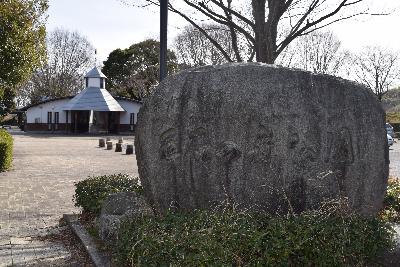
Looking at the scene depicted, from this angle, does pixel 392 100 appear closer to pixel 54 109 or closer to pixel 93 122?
pixel 93 122

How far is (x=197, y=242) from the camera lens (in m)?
4.41

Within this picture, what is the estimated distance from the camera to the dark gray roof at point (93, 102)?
44.2 meters

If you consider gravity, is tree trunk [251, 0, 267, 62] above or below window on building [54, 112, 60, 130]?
above

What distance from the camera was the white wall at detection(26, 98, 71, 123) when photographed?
47.4m

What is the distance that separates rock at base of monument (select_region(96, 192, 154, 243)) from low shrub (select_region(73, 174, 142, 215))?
2.70ft

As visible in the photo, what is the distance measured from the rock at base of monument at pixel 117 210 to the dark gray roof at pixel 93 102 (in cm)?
3775

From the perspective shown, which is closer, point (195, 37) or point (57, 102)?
point (195, 37)

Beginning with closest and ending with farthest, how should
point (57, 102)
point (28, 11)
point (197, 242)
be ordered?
point (197, 242)
point (28, 11)
point (57, 102)

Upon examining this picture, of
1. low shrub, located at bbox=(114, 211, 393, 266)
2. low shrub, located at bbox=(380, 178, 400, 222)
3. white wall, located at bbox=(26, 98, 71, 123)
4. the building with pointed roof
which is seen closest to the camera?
low shrub, located at bbox=(114, 211, 393, 266)

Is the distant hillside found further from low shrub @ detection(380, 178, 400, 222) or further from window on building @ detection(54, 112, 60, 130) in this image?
low shrub @ detection(380, 178, 400, 222)

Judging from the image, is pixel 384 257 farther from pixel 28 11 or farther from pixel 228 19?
pixel 28 11

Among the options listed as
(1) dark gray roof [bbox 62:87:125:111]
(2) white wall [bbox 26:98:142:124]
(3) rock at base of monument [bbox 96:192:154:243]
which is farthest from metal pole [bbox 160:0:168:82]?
(2) white wall [bbox 26:98:142:124]

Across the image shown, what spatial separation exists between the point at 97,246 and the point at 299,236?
10.0 feet

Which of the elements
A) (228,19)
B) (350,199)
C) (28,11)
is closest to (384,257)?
(350,199)
